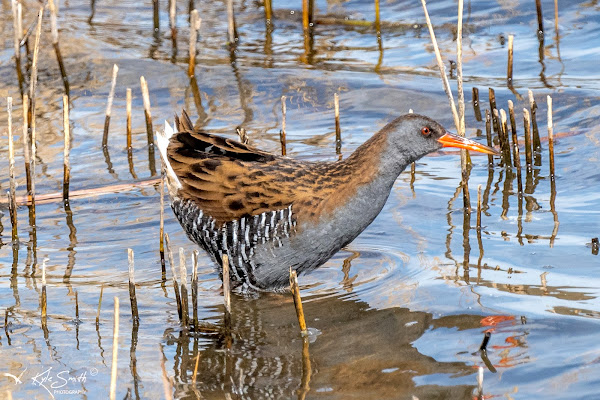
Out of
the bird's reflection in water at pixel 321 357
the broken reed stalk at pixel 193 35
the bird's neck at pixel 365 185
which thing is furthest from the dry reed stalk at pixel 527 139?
the broken reed stalk at pixel 193 35

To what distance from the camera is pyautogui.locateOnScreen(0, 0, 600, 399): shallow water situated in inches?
157

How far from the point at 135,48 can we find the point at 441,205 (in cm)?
482

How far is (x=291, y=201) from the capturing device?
468cm

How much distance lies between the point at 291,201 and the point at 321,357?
87cm

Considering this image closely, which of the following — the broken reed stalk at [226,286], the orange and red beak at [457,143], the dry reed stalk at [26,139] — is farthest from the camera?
the dry reed stalk at [26,139]

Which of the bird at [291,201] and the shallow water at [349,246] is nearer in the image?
the shallow water at [349,246]

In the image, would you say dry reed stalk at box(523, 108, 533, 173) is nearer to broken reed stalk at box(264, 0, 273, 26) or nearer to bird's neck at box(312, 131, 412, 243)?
bird's neck at box(312, 131, 412, 243)

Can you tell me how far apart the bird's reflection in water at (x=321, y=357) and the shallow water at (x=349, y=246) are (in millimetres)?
12

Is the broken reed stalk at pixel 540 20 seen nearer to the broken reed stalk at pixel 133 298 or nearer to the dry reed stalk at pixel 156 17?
the dry reed stalk at pixel 156 17

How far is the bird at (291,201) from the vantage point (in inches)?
184

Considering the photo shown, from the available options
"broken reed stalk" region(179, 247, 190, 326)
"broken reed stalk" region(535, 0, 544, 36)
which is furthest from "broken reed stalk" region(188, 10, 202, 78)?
"broken reed stalk" region(179, 247, 190, 326)

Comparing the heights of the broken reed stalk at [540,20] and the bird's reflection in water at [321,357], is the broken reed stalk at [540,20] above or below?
above

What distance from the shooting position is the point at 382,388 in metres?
3.84

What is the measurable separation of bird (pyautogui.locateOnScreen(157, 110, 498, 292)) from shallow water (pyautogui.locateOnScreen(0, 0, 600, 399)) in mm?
289
